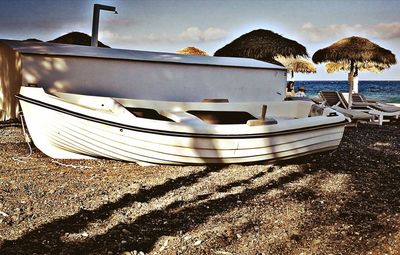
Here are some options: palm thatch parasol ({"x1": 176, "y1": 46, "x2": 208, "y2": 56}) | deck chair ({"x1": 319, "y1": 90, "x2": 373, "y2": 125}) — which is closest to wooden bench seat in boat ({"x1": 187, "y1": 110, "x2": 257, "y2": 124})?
deck chair ({"x1": 319, "y1": 90, "x2": 373, "y2": 125})

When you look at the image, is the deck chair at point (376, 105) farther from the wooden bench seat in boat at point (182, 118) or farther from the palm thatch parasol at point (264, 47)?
the wooden bench seat in boat at point (182, 118)

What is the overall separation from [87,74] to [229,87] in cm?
356

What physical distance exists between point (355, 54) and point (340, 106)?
2.27m

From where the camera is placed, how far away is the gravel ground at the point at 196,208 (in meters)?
3.46

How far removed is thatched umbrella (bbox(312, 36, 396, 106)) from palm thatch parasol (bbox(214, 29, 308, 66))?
1639 mm

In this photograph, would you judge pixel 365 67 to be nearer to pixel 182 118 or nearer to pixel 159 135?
pixel 182 118

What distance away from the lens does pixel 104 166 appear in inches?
239

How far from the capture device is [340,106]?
1474cm

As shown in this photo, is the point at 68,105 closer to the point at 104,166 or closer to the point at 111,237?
the point at 104,166

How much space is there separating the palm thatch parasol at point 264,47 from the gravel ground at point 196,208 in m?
8.20

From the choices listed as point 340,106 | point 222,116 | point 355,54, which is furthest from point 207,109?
point 355,54

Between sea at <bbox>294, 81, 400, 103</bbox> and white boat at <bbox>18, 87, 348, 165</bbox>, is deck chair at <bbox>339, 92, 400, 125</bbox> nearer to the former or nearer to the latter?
white boat at <bbox>18, 87, 348, 165</bbox>

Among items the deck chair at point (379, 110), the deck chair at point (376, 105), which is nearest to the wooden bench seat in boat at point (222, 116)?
the deck chair at point (379, 110)

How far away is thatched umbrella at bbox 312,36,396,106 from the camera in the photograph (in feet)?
50.9
